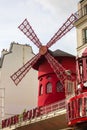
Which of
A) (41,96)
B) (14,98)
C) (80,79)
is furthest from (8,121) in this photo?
(80,79)

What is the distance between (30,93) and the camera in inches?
1559

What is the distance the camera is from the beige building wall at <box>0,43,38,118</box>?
3791 centimetres

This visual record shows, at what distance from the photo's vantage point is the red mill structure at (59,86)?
851 inches

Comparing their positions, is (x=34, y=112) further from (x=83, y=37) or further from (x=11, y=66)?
(x=11, y=66)

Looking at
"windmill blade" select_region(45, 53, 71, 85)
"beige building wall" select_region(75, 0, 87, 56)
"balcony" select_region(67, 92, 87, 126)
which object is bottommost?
"balcony" select_region(67, 92, 87, 126)

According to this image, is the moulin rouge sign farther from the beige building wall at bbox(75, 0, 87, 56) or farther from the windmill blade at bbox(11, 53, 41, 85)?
the beige building wall at bbox(75, 0, 87, 56)

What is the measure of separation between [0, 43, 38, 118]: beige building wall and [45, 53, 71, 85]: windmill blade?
282 inches

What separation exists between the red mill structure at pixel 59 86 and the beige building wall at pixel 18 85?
8.38ft

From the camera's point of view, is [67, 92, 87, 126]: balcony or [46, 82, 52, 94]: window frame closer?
[67, 92, 87, 126]: balcony

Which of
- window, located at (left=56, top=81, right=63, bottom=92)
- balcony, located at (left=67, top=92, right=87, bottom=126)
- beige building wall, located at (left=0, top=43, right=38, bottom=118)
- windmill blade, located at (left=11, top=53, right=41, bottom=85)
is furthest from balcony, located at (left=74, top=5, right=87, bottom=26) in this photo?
beige building wall, located at (left=0, top=43, right=38, bottom=118)

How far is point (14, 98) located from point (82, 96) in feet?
59.6

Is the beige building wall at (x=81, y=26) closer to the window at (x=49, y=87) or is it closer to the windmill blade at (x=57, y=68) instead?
the windmill blade at (x=57, y=68)

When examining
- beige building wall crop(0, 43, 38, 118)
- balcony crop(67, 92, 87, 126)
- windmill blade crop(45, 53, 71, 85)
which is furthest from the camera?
beige building wall crop(0, 43, 38, 118)

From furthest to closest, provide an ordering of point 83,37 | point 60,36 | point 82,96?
1. point 60,36
2. point 83,37
3. point 82,96
